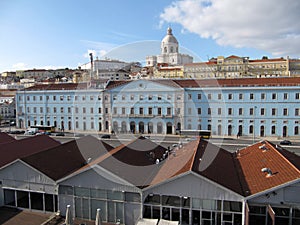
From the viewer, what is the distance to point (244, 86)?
3978 cm

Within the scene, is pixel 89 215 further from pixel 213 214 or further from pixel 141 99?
pixel 141 99

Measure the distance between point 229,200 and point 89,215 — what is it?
24.6 feet

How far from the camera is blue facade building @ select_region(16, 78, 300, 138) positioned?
3884 cm

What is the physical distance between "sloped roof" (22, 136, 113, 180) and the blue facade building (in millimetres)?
21123

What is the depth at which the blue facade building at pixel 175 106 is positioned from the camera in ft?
127

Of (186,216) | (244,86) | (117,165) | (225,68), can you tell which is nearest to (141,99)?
(244,86)

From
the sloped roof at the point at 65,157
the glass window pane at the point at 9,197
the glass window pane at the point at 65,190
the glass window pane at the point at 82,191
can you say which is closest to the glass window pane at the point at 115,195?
the glass window pane at the point at 82,191

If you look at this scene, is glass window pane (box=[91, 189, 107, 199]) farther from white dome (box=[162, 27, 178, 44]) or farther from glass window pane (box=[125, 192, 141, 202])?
white dome (box=[162, 27, 178, 44])

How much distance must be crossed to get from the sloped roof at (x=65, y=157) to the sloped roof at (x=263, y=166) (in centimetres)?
1001

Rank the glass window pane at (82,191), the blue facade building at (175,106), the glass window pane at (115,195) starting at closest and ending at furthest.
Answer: the glass window pane at (115,195) → the glass window pane at (82,191) → the blue facade building at (175,106)

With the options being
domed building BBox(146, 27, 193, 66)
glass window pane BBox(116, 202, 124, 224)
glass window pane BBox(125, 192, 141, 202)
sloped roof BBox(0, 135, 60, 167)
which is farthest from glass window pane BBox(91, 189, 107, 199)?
domed building BBox(146, 27, 193, 66)

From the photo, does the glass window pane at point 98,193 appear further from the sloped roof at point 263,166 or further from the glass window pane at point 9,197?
the sloped roof at point 263,166

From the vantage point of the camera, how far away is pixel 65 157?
59.9 feet

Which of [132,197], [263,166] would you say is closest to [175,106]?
[263,166]
